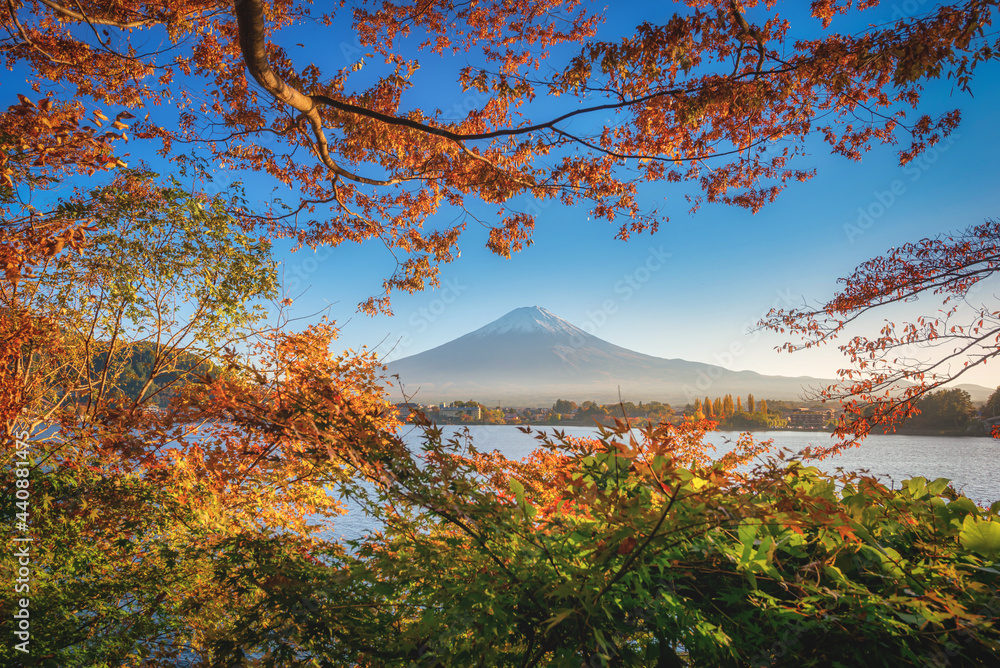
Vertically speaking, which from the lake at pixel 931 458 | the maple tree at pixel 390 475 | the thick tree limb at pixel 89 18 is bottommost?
the lake at pixel 931 458

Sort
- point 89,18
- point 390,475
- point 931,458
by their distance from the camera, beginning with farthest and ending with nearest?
point 931,458, point 89,18, point 390,475

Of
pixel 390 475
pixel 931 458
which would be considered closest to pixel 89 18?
pixel 390 475

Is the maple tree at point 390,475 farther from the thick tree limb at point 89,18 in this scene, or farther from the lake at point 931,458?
the lake at point 931,458

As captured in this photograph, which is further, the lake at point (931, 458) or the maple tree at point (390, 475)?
the lake at point (931, 458)

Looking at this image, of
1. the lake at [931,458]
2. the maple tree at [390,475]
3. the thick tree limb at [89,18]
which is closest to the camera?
the maple tree at [390,475]

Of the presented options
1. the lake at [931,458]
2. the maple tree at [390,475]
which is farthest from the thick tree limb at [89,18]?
the lake at [931,458]

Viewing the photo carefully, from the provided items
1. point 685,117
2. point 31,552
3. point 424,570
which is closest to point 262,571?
point 424,570

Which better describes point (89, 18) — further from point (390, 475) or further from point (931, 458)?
point (931, 458)

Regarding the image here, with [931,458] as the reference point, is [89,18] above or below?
above

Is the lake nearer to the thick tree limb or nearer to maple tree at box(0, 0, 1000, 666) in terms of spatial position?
maple tree at box(0, 0, 1000, 666)

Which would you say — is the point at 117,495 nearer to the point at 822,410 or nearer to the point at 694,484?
the point at 694,484

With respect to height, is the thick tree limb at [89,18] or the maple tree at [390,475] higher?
the thick tree limb at [89,18]

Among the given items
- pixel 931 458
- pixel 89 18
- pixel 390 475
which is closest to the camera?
pixel 390 475

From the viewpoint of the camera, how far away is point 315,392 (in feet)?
4.58
